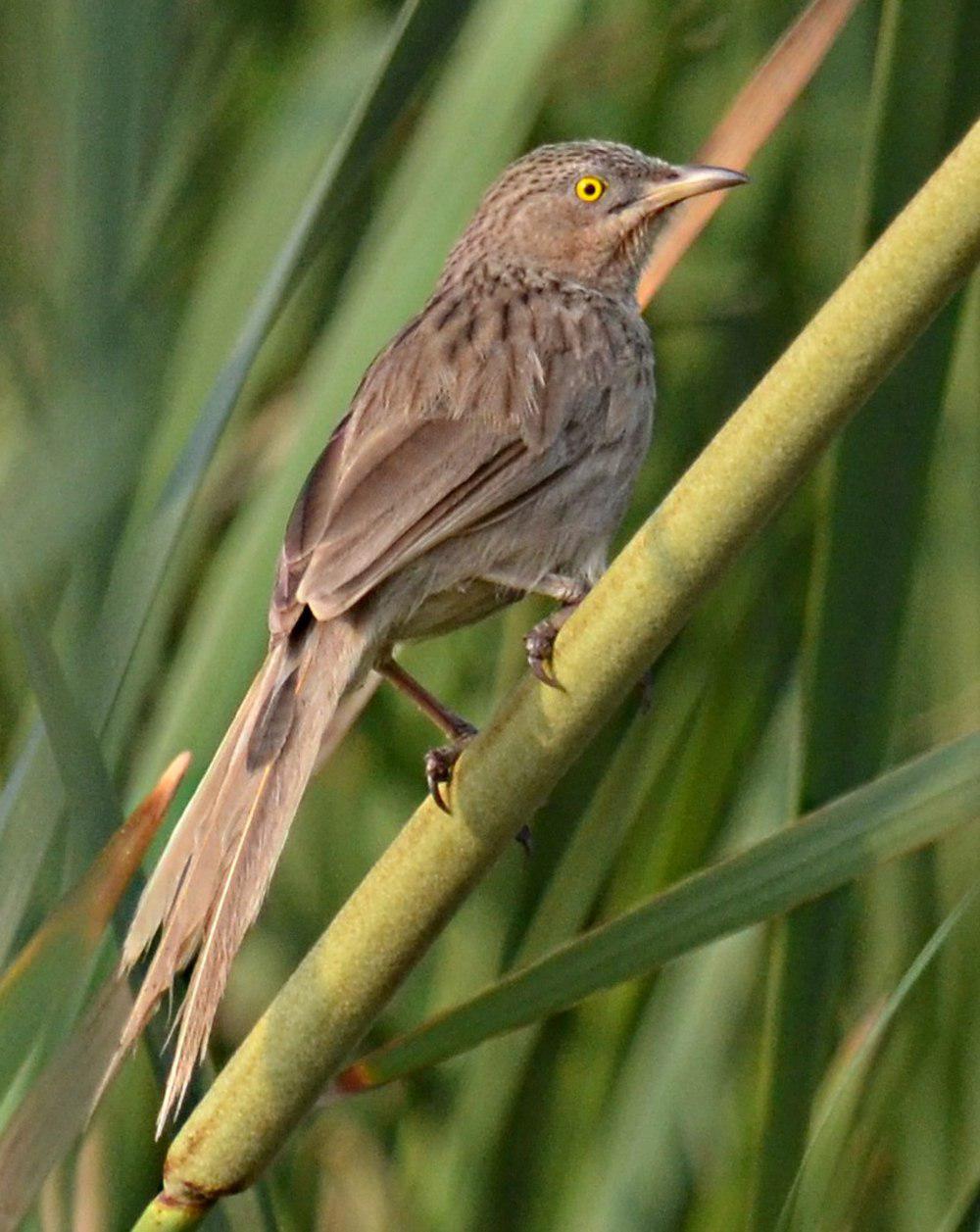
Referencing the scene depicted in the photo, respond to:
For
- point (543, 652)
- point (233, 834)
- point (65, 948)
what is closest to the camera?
point (65, 948)

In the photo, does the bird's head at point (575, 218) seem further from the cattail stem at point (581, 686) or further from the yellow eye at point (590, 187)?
the cattail stem at point (581, 686)

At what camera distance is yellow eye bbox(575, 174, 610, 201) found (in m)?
3.22

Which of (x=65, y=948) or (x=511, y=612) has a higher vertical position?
(x=65, y=948)

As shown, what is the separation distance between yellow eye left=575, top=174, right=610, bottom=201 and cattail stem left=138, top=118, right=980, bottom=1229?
188 centimetres

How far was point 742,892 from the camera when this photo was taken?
5.18ft

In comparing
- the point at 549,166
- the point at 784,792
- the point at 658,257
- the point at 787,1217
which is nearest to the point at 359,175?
the point at 658,257

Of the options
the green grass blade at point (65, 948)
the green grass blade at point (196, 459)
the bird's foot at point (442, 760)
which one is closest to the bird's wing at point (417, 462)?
the bird's foot at point (442, 760)

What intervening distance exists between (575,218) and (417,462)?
976 mm

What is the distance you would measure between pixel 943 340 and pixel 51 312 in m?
1.05

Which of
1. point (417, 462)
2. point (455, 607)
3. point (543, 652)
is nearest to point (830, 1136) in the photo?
point (543, 652)

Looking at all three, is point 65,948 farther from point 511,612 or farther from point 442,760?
point 511,612

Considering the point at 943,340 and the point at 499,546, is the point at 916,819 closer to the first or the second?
the point at 943,340

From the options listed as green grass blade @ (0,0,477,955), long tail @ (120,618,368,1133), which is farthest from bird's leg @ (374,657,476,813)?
green grass blade @ (0,0,477,955)

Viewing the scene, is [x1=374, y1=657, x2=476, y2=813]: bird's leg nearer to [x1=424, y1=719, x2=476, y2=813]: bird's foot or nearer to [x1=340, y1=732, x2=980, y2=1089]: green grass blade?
[x1=424, y1=719, x2=476, y2=813]: bird's foot
